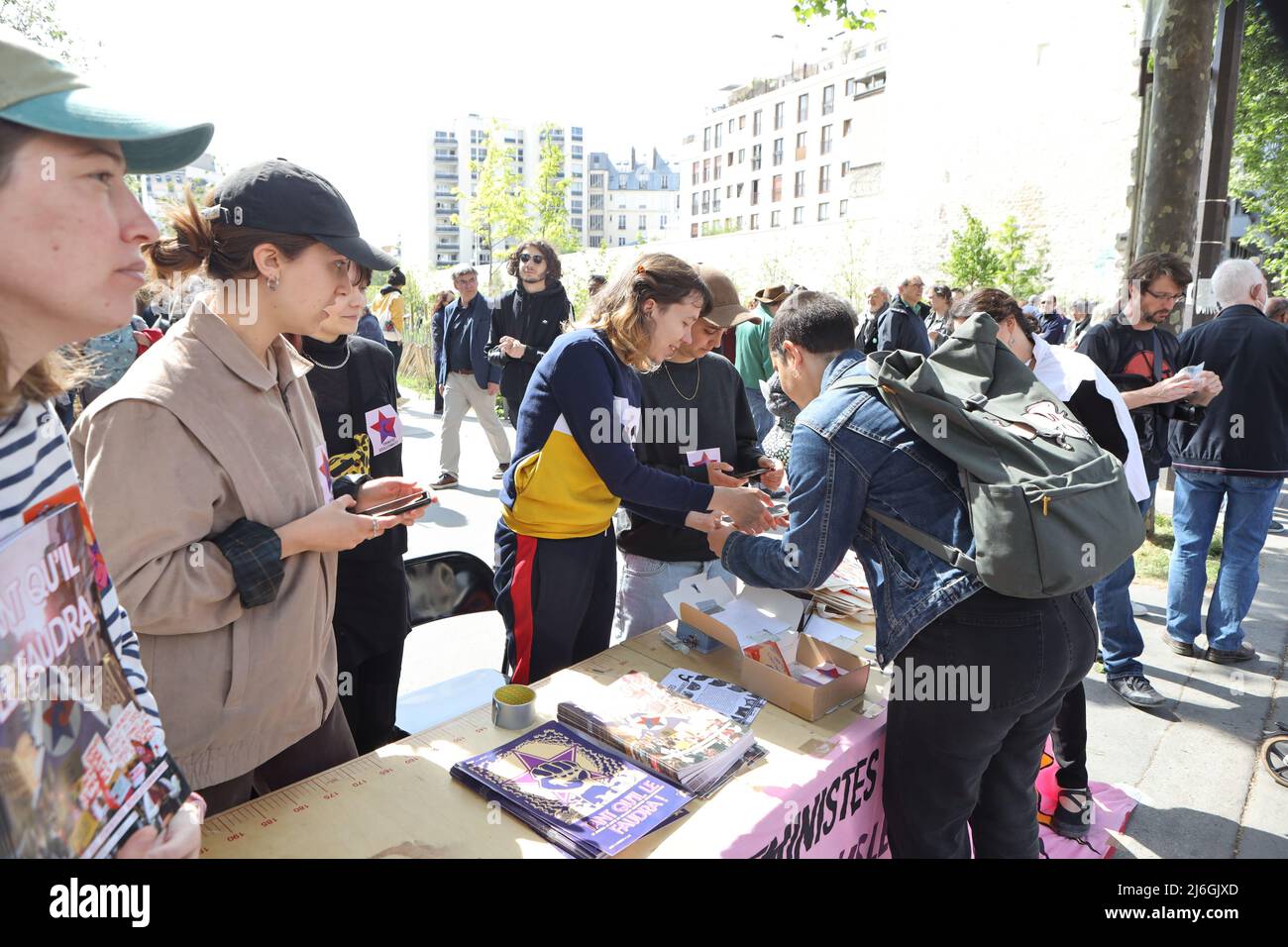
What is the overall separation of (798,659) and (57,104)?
6.53ft

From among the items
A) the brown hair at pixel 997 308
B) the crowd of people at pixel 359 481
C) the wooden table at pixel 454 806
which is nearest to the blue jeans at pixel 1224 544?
the crowd of people at pixel 359 481

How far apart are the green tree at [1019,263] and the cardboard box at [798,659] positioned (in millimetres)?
21171

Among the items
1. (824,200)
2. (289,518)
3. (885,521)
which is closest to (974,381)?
(885,521)

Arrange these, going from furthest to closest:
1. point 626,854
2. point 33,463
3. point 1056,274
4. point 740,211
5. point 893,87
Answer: point 740,211 → point 893,87 → point 1056,274 → point 626,854 → point 33,463

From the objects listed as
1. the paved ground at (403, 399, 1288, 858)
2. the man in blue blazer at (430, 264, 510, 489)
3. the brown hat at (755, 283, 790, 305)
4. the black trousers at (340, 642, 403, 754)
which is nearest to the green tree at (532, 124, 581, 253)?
the man in blue blazer at (430, 264, 510, 489)

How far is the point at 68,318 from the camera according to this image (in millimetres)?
948

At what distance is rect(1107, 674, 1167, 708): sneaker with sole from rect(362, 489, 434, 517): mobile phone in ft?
11.8

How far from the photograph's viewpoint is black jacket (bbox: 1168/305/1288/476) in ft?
13.7

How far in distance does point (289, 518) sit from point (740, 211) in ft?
242

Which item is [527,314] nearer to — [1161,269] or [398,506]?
[1161,269]

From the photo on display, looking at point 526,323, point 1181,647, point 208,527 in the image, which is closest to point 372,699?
point 208,527

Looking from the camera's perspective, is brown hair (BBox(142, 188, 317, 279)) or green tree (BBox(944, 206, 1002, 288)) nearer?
brown hair (BBox(142, 188, 317, 279))

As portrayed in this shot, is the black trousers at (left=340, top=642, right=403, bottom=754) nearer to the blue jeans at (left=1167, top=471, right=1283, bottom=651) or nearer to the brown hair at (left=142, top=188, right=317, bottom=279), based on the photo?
the brown hair at (left=142, top=188, right=317, bottom=279)

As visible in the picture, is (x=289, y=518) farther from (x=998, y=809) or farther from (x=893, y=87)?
(x=893, y=87)
